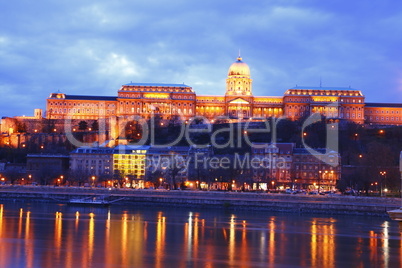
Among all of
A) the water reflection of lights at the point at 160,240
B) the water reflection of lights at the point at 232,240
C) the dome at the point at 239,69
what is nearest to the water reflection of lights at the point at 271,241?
the water reflection of lights at the point at 232,240

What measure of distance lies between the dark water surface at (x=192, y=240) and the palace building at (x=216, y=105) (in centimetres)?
6271

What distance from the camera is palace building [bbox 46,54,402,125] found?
343ft

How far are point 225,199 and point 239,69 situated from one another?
224 feet

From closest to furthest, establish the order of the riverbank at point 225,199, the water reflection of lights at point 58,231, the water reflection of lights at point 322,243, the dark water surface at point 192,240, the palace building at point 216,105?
1. the dark water surface at point 192,240
2. the water reflection of lights at point 322,243
3. the water reflection of lights at point 58,231
4. the riverbank at point 225,199
5. the palace building at point 216,105

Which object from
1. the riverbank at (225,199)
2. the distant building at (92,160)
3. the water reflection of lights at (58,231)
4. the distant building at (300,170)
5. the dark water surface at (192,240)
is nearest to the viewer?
the dark water surface at (192,240)

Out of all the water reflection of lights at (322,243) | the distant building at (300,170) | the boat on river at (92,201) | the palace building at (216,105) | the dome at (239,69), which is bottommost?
the water reflection of lights at (322,243)

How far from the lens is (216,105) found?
106688 millimetres

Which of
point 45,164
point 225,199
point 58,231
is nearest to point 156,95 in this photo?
point 45,164

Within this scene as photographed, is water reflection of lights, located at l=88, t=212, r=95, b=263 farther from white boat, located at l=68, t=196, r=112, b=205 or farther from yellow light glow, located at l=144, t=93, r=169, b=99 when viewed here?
yellow light glow, located at l=144, t=93, r=169, b=99

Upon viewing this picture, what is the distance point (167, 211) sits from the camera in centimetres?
4478

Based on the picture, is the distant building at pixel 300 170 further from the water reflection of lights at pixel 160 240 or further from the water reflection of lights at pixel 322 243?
the water reflection of lights at pixel 160 240

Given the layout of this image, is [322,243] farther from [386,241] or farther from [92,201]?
[92,201]

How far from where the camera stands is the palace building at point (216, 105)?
104 m

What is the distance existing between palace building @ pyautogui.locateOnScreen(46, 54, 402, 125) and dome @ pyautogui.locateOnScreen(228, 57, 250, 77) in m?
6.14
